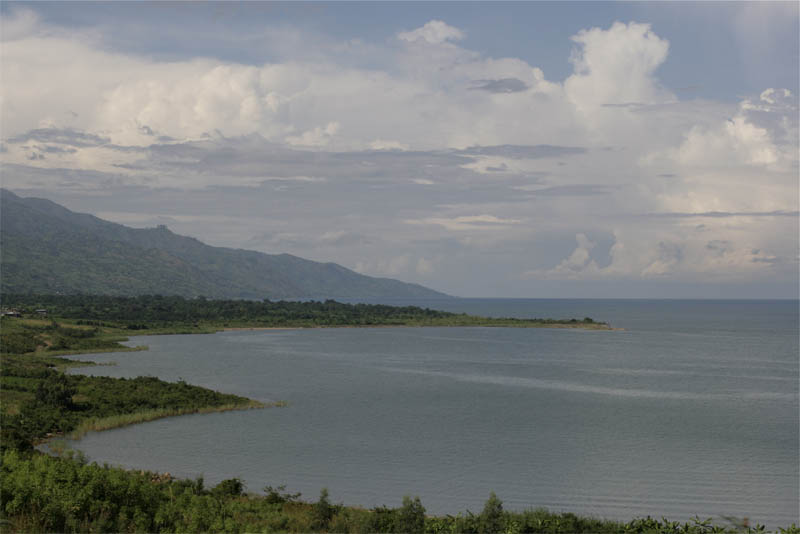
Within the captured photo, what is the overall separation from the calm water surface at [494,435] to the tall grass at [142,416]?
181cm

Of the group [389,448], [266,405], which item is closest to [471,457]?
[389,448]

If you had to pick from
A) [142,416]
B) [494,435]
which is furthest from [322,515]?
[142,416]

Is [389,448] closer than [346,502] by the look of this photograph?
No

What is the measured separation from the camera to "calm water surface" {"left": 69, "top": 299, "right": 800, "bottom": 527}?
40.9 m

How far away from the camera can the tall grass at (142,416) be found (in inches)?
2212

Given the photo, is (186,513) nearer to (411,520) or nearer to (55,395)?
(411,520)

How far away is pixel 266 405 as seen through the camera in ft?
231

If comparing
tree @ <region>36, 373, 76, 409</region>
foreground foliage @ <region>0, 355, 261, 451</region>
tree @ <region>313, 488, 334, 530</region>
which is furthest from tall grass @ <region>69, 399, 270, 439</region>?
tree @ <region>313, 488, 334, 530</region>

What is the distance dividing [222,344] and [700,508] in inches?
4980

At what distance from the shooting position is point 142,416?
61.3 meters

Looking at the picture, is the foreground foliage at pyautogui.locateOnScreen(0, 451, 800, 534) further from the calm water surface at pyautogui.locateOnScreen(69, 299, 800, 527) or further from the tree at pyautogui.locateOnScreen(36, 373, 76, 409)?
the tree at pyautogui.locateOnScreen(36, 373, 76, 409)

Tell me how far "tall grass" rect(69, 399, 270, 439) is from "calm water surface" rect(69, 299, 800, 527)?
181cm

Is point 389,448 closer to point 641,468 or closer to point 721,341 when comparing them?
point 641,468

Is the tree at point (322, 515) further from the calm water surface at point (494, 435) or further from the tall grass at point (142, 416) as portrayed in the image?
the tall grass at point (142, 416)
